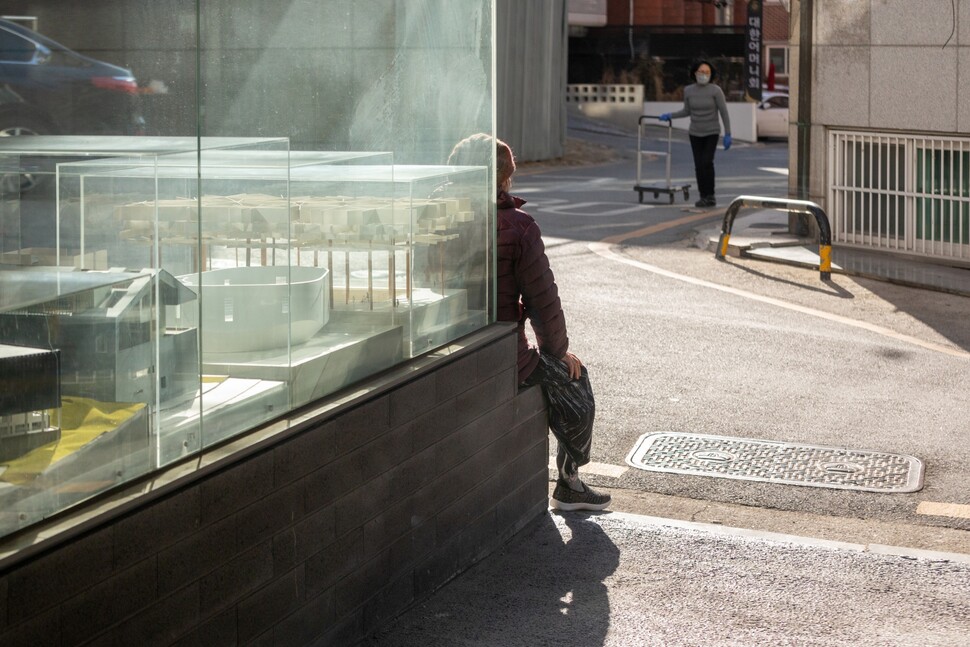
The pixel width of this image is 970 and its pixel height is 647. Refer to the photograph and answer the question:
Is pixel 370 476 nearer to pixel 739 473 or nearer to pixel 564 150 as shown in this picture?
pixel 739 473

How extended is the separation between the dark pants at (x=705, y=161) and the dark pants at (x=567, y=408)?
523 inches

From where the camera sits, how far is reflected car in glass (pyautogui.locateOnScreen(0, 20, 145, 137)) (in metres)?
3.08

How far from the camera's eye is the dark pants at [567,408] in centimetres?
613

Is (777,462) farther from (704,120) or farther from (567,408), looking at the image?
(704,120)

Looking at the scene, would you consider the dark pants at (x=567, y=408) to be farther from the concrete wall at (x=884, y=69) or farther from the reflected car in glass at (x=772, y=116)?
the reflected car in glass at (x=772, y=116)

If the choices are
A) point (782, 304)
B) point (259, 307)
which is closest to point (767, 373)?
point (782, 304)

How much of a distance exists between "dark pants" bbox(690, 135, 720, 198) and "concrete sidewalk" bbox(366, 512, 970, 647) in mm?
13644

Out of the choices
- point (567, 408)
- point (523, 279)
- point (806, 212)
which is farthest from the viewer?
point (806, 212)

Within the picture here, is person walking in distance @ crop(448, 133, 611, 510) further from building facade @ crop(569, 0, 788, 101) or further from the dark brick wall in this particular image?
building facade @ crop(569, 0, 788, 101)

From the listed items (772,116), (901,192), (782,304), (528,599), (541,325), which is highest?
(772,116)

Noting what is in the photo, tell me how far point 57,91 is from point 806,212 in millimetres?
11217

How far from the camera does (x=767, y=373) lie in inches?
357

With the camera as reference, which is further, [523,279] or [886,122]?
[886,122]

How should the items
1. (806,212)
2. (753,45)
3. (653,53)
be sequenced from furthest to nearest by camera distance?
(653,53), (753,45), (806,212)
